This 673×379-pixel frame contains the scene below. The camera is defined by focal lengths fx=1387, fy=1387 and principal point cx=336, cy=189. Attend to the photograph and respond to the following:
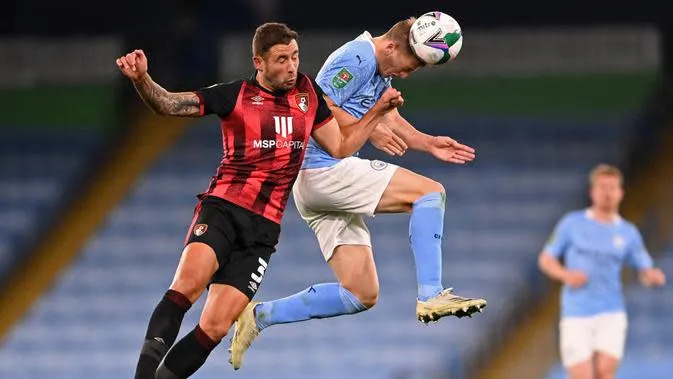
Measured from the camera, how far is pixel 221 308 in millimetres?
6969

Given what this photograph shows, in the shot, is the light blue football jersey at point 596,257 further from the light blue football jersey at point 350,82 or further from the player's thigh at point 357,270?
the light blue football jersey at point 350,82

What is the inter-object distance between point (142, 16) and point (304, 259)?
3.78 meters

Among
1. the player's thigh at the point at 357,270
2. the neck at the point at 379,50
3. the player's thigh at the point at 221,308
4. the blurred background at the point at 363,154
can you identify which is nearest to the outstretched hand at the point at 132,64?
the player's thigh at the point at 221,308

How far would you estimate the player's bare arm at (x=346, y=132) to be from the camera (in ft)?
23.1

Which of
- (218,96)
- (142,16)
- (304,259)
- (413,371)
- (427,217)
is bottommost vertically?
(413,371)

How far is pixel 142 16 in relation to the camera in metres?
16.6

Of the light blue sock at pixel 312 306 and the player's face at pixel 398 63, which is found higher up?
the player's face at pixel 398 63

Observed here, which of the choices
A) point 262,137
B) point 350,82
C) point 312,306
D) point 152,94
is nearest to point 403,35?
point 350,82

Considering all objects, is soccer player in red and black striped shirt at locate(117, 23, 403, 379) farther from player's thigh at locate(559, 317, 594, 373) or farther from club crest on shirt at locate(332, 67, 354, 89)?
player's thigh at locate(559, 317, 594, 373)

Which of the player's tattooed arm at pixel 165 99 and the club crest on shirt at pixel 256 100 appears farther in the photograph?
the club crest on shirt at pixel 256 100

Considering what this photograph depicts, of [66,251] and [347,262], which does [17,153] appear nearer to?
[66,251]

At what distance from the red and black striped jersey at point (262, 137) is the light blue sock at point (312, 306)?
32.2 inches

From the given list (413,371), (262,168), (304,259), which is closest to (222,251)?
(262,168)

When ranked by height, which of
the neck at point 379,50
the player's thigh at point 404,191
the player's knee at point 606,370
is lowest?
the player's knee at point 606,370
